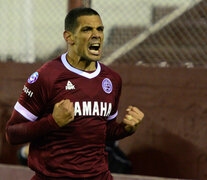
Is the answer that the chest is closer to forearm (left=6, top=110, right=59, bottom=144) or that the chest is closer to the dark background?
forearm (left=6, top=110, right=59, bottom=144)

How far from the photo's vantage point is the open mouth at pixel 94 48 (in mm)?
3154

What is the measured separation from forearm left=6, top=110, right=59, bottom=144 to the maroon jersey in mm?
54

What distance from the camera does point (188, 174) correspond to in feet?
18.2

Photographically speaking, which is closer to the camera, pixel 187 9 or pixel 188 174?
pixel 188 174

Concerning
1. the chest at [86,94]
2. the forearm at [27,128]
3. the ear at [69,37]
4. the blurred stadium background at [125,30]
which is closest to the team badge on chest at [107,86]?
the chest at [86,94]

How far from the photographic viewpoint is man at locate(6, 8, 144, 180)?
123 inches

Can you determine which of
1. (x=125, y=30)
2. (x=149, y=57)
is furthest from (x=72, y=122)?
(x=125, y=30)

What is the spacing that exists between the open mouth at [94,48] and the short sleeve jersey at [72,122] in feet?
0.60

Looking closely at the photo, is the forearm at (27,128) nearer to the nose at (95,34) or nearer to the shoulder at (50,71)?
the shoulder at (50,71)

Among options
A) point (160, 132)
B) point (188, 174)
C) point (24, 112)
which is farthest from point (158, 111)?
point (24, 112)

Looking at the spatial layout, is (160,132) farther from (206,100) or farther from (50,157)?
(50,157)

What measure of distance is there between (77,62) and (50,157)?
66cm

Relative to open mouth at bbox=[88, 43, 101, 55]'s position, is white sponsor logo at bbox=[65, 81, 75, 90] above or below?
below

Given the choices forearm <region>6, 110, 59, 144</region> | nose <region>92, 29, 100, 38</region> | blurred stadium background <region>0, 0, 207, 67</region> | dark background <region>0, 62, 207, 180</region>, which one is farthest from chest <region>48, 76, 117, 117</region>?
blurred stadium background <region>0, 0, 207, 67</region>
